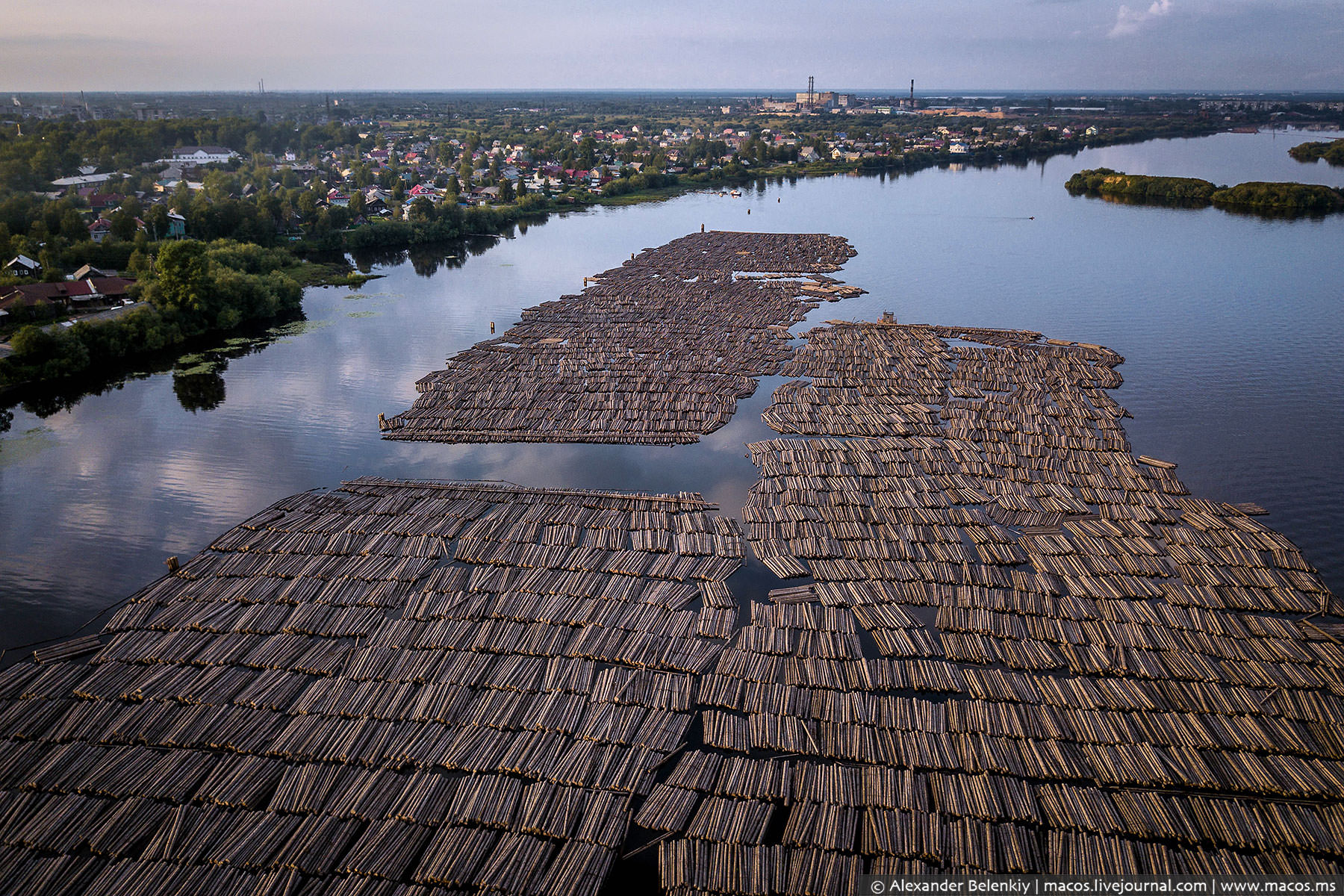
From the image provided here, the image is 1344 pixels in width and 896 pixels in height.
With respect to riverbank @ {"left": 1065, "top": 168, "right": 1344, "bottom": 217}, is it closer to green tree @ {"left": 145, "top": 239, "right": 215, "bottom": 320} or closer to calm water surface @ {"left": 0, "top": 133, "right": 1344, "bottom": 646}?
calm water surface @ {"left": 0, "top": 133, "right": 1344, "bottom": 646}

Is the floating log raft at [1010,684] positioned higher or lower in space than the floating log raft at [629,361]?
lower

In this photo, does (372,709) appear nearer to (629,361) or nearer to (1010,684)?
(1010,684)

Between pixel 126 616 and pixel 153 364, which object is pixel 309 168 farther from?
pixel 126 616

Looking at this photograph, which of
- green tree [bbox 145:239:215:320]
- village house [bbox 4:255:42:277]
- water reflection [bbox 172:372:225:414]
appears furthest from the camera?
village house [bbox 4:255:42:277]

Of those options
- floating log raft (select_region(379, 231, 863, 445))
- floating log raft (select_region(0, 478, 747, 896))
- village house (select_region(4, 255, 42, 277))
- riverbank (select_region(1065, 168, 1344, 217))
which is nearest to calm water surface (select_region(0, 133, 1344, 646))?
floating log raft (select_region(379, 231, 863, 445))

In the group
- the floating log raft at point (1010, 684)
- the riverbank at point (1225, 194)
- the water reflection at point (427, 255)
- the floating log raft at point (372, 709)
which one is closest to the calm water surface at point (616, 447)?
the water reflection at point (427, 255)

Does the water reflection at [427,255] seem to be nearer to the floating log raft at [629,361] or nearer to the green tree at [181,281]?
the floating log raft at [629,361]

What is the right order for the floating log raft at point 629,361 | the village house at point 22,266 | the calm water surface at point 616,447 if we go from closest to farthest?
the calm water surface at point 616,447, the floating log raft at point 629,361, the village house at point 22,266
